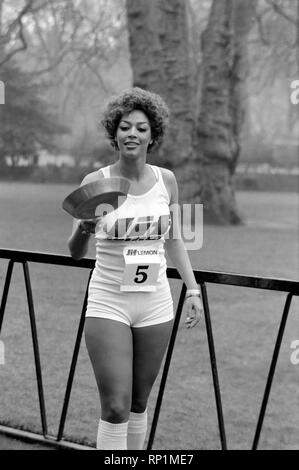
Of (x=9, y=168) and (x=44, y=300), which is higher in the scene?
(x=44, y=300)

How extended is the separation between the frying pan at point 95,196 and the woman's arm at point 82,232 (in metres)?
0.04

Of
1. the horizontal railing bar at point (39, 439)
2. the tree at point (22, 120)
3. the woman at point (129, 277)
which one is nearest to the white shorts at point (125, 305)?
the woman at point (129, 277)

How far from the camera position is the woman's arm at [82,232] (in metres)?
2.60

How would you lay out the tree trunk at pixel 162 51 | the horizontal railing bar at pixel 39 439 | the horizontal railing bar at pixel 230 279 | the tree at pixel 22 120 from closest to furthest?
the horizontal railing bar at pixel 230 279, the horizontal railing bar at pixel 39 439, the tree trunk at pixel 162 51, the tree at pixel 22 120

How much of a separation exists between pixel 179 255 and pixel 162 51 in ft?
41.4

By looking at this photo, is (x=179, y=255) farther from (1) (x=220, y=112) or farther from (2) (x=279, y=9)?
(2) (x=279, y=9)

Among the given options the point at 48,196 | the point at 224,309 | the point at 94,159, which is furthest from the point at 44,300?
the point at 94,159

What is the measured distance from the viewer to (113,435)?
2.60m

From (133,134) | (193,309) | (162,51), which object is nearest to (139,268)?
(193,309)

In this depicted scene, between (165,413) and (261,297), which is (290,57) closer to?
(261,297)

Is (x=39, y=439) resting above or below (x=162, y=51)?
below

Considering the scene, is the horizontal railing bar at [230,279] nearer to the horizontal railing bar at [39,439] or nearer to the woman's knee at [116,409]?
the woman's knee at [116,409]

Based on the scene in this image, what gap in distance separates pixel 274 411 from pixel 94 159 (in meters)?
25.8

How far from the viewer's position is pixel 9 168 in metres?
27.9
